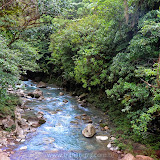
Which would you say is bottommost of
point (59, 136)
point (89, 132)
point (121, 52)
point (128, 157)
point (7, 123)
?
point (59, 136)

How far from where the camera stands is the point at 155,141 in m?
5.98

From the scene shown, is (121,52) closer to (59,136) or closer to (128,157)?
(128,157)

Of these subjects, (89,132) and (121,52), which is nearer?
(89,132)

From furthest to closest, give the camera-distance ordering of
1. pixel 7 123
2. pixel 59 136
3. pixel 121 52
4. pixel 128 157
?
pixel 121 52 → pixel 59 136 → pixel 7 123 → pixel 128 157

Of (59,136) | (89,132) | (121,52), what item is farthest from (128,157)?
(121,52)

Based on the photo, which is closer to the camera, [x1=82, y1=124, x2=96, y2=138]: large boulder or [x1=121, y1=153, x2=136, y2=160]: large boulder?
[x1=121, y1=153, x2=136, y2=160]: large boulder

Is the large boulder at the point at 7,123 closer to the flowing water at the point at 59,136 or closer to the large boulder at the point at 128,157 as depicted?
the flowing water at the point at 59,136

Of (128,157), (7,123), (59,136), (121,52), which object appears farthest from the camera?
(121,52)

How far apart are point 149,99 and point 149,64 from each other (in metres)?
1.39

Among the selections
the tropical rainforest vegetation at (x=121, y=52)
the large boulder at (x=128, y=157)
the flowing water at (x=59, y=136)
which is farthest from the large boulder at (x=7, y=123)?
the large boulder at (x=128, y=157)

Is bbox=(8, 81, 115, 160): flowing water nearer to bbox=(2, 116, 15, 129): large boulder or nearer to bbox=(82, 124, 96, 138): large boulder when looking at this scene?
bbox=(82, 124, 96, 138): large boulder

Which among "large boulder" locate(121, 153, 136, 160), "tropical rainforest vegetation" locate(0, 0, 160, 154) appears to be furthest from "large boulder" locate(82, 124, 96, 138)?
"large boulder" locate(121, 153, 136, 160)

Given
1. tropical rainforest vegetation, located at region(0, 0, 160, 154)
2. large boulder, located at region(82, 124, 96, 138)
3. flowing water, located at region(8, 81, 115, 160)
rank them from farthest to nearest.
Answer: large boulder, located at region(82, 124, 96, 138)
flowing water, located at region(8, 81, 115, 160)
tropical rainforest vegetation, located at region(0, 0, 160, 154)

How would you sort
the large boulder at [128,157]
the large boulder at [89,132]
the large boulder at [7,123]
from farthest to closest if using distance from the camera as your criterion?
the large boulder at [89,132], the large boulder at [7,123], the large boulder at [128,157]
